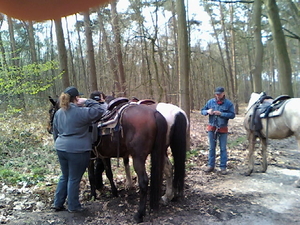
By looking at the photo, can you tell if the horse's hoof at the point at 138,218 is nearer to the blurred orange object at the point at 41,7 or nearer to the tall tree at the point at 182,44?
the blurred orange object at the point at 41,7

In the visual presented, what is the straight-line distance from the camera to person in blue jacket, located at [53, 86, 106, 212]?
3701 millimetres

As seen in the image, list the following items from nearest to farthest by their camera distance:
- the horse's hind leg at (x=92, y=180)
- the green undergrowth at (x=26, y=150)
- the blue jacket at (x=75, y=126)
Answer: the blue jacket at (x=75, y=126), the horse's hind leg at (x=92, y=180), the green undergrowth at (x=26, y=150)

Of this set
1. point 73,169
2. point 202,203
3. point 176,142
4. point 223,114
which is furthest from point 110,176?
point 223,114

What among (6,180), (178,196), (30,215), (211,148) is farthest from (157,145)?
(6,180)

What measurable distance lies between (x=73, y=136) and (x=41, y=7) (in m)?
3.20

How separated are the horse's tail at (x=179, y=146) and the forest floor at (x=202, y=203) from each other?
28 centimetres

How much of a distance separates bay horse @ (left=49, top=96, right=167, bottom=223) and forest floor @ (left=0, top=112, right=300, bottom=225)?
15.1 inches

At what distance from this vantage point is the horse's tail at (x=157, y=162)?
3746mm

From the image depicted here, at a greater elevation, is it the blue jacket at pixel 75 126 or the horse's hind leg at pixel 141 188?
the blue jacket at pixel 75 126

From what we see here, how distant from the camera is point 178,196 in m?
4.30

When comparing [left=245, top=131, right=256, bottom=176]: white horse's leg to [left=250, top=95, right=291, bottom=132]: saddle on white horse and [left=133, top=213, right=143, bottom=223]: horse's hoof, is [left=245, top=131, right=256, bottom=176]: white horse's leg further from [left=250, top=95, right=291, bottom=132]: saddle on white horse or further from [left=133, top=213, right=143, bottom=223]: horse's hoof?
[left=133, top=213, right=143, bottom=223]: horse's hoof

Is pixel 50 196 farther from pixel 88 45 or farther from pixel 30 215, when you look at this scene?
pixel 88 45

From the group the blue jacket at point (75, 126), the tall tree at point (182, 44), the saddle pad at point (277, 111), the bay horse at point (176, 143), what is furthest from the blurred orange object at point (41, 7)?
the tall tree at point (182, 44)

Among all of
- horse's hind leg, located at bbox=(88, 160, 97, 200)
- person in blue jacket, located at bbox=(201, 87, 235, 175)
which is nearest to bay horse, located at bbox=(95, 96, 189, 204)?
horse's hind leg, located at bbox=(88, 160, 97, 200)
